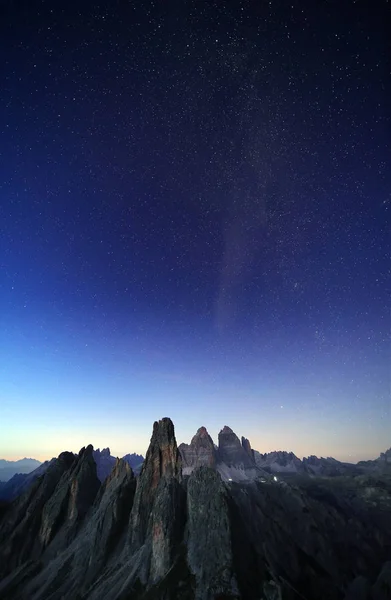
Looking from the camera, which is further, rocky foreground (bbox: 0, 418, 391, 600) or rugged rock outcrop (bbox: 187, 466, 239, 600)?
rocky foreground (bbox: 0, 418, 391, 600)

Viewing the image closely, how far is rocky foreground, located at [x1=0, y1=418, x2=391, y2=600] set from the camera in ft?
262

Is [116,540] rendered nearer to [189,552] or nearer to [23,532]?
[189,552]

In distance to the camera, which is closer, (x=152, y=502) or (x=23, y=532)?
(x=152, y=502)

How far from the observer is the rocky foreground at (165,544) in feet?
262

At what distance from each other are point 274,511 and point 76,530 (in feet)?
396

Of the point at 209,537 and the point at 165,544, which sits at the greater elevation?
the point at 209,537

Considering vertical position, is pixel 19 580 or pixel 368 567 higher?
pixel 19 580

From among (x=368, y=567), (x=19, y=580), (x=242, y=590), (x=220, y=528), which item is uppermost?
(x=220, y=528)

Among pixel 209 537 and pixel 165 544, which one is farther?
pixel 165 544

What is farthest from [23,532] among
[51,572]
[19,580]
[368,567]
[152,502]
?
[368,567]

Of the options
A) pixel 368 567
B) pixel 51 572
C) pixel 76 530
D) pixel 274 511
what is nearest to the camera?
pixel 51 572

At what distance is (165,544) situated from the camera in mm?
87000

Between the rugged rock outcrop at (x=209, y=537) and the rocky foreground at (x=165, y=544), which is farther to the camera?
the rocky foreground at (x=165, y=544)

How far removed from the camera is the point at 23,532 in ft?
414
